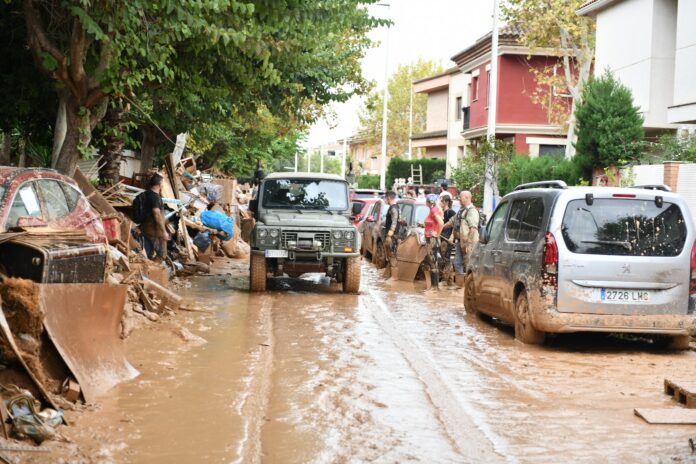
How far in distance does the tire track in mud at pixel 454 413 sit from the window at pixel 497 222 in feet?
7.29

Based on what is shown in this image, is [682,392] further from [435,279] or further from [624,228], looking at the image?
[435,279]

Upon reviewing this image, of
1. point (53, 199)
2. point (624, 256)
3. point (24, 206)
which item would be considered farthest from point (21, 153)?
point (624, 256)

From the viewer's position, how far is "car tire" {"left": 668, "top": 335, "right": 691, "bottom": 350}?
1109 centimetres

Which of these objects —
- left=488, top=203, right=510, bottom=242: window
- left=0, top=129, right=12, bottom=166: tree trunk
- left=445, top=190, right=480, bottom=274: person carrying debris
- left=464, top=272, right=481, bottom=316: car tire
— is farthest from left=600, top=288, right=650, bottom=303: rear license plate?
left=0, top=129, right=12, bottom=166: tree trunk

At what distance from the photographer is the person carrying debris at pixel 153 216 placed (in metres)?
16.9

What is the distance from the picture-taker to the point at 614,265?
10641 millimetres

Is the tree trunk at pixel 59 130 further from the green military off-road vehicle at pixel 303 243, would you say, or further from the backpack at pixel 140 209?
the green military off-road vehicle at pixel 303 243

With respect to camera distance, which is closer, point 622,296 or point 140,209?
point 622,296

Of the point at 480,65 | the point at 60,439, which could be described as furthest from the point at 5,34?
the point at 480,65

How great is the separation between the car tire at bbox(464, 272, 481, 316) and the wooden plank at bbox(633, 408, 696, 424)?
620 centimetres

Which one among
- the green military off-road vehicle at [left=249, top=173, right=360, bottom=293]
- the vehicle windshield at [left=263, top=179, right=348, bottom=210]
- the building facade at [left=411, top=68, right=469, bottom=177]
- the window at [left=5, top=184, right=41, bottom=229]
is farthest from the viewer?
the building facade at [left=411, top=68, right=469, bottom=177]

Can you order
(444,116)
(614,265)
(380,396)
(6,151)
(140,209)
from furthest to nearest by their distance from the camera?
(444,116), (6,151), (140,209), (614,265), (380,396)

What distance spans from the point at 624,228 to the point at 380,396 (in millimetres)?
3911

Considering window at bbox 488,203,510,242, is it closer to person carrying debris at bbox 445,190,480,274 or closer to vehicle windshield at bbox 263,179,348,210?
person carrying debris at bbox 445,190,480,274
